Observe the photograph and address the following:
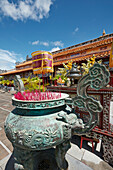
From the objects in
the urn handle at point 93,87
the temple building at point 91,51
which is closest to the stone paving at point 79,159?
the urn handle at point 93,87

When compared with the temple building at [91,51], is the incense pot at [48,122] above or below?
below

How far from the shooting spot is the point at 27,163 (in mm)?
1575

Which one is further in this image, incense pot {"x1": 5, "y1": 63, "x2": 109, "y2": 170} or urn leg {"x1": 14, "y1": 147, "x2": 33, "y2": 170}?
urn leg {"x1": 14, "y1": 147, "x2": 33, "y2": 170}

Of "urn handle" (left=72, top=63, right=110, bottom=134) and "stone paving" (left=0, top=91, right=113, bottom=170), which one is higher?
"urn handle" (left=72, top=63, right=110, bottom=134)

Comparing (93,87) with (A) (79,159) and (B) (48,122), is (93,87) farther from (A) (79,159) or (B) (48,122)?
(A) (79,159)

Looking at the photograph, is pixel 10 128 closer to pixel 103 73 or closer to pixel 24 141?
pixel 24 141

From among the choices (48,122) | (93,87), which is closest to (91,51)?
(93,87)

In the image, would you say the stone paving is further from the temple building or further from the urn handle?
the temple building

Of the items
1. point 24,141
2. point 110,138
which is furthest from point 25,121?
point 110,138

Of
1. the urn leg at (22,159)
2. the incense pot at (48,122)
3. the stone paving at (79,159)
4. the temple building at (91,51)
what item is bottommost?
the stone paving at (79,159)

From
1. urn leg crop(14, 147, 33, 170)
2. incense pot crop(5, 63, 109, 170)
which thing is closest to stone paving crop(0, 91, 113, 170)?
urn leg crop(14, 147, 33, 170)

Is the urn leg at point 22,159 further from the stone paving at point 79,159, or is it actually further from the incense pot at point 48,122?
the stone paving at point 79,159

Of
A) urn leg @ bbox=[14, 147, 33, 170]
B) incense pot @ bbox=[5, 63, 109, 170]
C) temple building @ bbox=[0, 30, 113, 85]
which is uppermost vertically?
temple building @ bbox=[0, 30, 113, 85]

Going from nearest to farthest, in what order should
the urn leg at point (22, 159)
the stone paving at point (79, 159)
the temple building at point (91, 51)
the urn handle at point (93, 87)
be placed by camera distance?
the urn handle at point (93, 87)
the urn leg at point (22, 159)
the stone paving at point (79, 159)
the temple building at point (91, 51)
